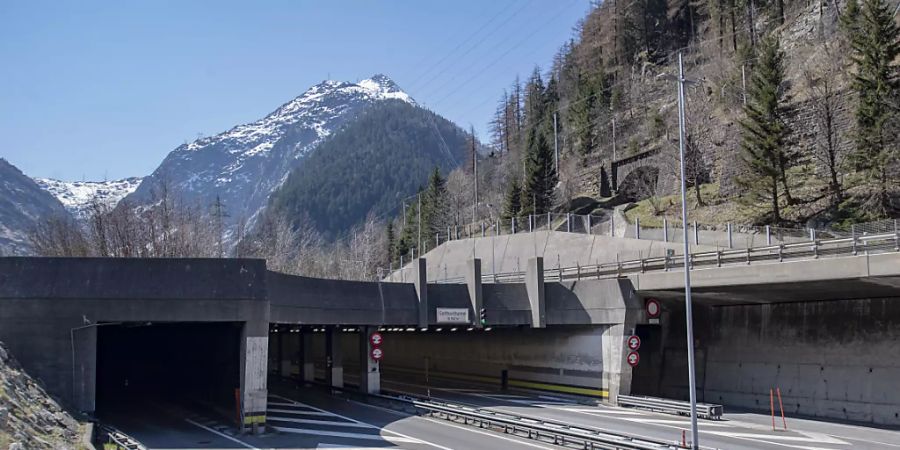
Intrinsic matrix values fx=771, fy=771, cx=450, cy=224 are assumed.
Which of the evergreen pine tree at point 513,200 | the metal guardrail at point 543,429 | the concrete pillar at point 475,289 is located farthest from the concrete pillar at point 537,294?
the evergreen pine tree at point 513,200

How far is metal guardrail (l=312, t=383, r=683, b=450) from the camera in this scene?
2444 centimetres

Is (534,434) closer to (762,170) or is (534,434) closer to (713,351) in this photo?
(713,351)

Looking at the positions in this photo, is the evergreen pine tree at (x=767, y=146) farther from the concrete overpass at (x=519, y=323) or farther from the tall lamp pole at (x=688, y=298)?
the tall lamp pole at (x=688, y=298)

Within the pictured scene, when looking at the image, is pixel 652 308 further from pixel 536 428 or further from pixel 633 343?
pixel 536 428

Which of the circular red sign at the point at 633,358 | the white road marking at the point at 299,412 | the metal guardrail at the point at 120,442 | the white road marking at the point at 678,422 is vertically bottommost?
the white road marking at the point at 299,412

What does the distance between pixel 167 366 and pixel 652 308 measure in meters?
27.1

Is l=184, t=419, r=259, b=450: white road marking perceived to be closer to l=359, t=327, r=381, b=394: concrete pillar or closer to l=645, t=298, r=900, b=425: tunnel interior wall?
l=359, t=327, r=381, b=394: concrete pillar

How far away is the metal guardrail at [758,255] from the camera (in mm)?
28594

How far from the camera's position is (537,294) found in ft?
128

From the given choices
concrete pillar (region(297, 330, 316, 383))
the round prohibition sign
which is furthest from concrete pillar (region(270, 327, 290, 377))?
the round prohibition sign

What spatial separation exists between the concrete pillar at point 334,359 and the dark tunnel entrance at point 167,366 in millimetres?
7089

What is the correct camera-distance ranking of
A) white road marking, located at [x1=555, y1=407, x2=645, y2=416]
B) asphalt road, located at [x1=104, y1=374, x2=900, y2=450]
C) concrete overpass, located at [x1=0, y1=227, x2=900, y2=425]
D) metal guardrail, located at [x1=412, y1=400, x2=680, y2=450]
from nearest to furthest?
metal guardrail, located at [x1=412, y1=400, x2=680, y2=450], asphalt road, located at [x1=104, y1=374, x2=900, y2=450], concrete overpass, located at [x1=0, y1=227, x2=900, y2=425], white road marking, located at [x1=555, y1=407, x2=645, y2=416]

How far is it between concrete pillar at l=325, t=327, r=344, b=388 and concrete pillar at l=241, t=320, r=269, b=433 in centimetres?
1263

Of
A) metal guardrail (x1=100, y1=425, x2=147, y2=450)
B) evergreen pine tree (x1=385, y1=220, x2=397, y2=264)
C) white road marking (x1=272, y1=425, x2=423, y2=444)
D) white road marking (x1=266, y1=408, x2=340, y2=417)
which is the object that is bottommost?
white road marking (x1=266, y1=408, x2=340, y2=417)
